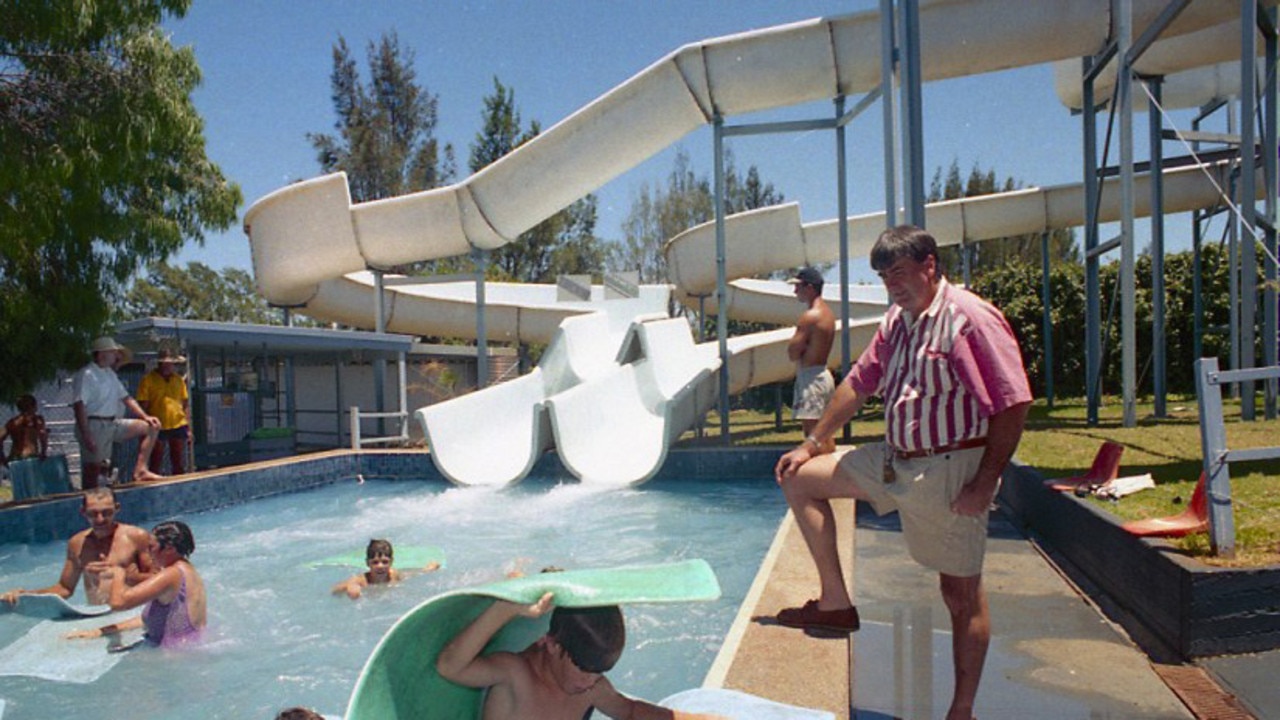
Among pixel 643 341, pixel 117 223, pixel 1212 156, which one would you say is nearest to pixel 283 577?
pixel 117 223

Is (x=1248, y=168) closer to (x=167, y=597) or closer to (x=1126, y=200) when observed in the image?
(x=1126, y=200)

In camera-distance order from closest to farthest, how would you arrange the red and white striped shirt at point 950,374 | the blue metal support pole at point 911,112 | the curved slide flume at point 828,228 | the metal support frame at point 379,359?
the red and white striped shirt at point 950,374
the blue metal support pole at point 911,112
the metal support frame at point 379,359
the curved slide flume at point 828,228

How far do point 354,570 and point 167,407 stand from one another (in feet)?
12.3

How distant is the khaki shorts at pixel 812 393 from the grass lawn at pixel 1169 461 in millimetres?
1422

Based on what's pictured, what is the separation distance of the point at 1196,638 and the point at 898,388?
4.68ft

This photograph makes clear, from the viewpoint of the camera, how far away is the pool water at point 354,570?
4.10 m

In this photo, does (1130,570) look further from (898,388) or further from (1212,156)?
(1212,156)

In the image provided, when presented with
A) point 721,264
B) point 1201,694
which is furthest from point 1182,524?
point 721,264

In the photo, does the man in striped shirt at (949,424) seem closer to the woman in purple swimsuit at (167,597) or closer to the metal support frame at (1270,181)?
the woman in purple swimsuit at (167,597)

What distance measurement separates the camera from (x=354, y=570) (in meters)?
6.21

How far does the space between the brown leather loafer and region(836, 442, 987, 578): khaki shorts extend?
0.66 meters

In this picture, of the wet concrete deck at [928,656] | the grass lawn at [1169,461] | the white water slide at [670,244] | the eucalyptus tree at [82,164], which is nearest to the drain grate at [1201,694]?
the wet concrete deck at [928,656]

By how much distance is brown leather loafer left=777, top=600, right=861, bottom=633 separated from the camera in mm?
2965

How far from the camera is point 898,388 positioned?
2402 mm
